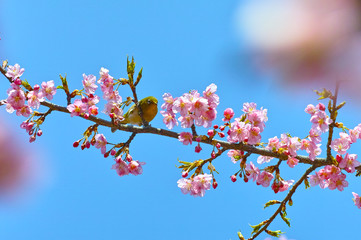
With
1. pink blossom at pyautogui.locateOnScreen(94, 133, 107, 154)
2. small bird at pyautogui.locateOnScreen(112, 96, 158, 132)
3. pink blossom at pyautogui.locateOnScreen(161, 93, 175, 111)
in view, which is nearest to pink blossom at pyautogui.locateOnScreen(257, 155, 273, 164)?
pink blossom at pyautogui.locateOnScreen(161, 93, 175, 111)

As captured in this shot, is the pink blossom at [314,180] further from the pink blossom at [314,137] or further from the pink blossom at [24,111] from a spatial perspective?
the pink blossom at [24,111]

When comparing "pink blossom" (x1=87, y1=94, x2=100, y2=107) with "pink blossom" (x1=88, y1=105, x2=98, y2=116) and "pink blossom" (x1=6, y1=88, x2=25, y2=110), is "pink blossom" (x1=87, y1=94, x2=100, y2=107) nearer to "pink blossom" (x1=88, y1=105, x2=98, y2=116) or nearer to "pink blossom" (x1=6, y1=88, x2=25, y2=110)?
"pink blossom" (x1=88, y1=105, x2=98, y2=116)

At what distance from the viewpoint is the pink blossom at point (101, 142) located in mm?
3936

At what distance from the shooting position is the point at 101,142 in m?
3.94

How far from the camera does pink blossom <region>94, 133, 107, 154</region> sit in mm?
3936

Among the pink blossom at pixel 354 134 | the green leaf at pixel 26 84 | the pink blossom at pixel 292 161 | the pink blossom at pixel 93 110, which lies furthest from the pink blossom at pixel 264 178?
the green leaf at pixel 26 84

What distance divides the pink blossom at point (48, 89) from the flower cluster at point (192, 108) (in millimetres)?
1180

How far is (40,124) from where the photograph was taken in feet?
12.9

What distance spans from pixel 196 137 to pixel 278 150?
920 millimetres

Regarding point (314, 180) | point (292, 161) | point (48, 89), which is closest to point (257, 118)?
point (292, 161)

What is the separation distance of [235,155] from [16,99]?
7.96 ft

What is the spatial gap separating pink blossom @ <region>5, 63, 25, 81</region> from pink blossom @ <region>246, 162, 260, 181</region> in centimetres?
266

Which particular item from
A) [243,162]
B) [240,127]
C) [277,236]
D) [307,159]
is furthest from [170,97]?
[277,236]

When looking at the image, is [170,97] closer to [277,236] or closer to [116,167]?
[116,167]
